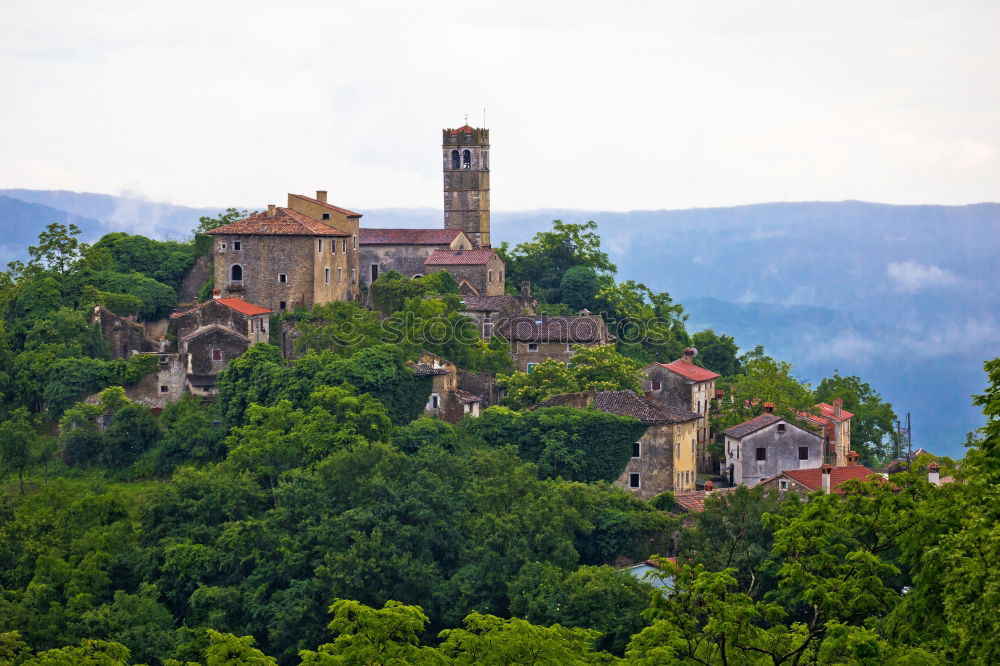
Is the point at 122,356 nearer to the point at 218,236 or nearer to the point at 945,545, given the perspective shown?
the point at 218,236

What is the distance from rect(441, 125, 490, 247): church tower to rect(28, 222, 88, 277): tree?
2097 centimetres

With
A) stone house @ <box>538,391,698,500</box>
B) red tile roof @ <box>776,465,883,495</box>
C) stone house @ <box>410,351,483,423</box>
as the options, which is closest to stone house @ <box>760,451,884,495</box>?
red tile roof @ <box>776,465,883,495</box>

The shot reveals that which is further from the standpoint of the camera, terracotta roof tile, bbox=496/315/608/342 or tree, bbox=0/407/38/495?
terracotta roof tile, bbox=496/315/608/342

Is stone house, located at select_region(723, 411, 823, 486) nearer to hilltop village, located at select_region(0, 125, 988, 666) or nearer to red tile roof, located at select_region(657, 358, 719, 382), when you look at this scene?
hilltop village, located at select_region(0, 125, 988, 666)

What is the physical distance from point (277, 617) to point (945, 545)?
2300 centimetres

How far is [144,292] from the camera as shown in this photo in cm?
5888

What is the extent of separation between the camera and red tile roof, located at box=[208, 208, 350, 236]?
58.3 metres

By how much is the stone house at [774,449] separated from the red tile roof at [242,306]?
729 inches

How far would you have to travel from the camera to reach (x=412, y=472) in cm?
4662

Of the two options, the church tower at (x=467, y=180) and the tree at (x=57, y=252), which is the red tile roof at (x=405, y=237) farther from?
the tree at (x=57, y=252)

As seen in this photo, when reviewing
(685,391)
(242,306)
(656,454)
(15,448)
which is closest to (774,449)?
(656,454)

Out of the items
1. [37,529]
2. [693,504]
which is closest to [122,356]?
[37,529]

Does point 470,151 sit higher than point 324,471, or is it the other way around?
point 470,151

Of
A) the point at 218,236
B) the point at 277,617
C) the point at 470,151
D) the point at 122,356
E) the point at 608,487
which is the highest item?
the point at 470,151
